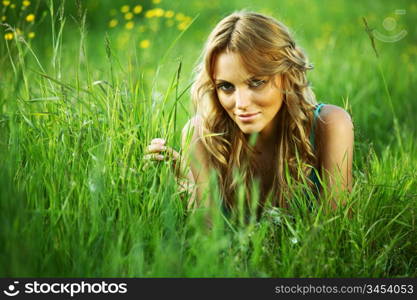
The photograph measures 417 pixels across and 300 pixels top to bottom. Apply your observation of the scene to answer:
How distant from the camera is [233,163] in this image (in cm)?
260

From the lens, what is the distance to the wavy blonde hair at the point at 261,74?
2.34m

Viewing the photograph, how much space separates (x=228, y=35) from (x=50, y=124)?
81cm

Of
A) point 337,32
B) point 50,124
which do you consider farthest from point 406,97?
point 50,124

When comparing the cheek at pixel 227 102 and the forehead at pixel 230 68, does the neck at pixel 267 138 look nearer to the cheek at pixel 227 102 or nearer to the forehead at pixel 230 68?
the cheek at pixel 227 102

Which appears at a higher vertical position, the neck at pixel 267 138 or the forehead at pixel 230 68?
the forehead at pixel 230 68

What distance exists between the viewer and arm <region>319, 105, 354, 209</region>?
7.89 feet

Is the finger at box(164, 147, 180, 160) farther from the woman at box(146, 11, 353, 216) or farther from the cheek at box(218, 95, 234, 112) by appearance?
the cheek at box(218, 95, 234, 112)

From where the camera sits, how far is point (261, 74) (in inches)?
90.2

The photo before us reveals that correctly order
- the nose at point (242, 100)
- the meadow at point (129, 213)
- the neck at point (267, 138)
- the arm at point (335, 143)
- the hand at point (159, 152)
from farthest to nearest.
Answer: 1. the neck at point (267, 138)
2. the arm at point (335, 143)
3. the nose at point (242, 100)
4. the hand at point (159, 152)
5. the meadow at point (129, 213)

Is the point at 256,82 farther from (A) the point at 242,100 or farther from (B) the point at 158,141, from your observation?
(B) the point at 158,141

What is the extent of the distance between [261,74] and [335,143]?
1.52 ft

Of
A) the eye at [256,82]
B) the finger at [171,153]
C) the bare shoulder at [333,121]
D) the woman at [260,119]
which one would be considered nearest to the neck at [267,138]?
the woman at [260,119]

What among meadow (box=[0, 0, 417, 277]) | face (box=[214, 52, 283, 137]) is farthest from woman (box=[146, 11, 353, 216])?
meadow (box=[0, 0, 417, 277])

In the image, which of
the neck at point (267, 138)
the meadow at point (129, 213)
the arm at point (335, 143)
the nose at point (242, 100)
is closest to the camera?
the meadow at point (129, 213)
